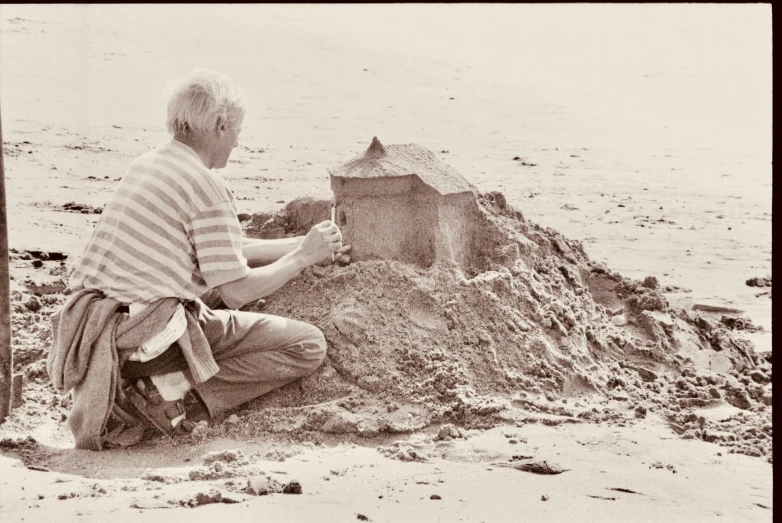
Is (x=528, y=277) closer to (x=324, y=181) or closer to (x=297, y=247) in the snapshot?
(x=297, y=247)

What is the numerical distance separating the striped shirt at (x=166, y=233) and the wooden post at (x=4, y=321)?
397 millimetres

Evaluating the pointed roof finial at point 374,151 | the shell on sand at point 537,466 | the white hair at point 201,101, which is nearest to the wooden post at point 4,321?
the white hair at point 201,101

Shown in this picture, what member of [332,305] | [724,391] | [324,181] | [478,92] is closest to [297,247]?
[332,305]

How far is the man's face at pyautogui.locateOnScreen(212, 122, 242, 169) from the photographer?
11.4ft

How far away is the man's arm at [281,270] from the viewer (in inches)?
137

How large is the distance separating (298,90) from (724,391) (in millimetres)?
5664

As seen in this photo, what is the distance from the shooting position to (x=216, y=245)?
3.41m

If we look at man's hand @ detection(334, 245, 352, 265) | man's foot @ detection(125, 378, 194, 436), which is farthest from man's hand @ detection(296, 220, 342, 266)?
man's foot @ detection(125, 378, 194, 436)

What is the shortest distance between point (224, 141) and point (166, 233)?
1.25 feet

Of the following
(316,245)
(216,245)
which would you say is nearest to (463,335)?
(316,245)

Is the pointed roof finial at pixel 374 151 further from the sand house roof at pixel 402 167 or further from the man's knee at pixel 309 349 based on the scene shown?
the man's knee at pixel 309 349

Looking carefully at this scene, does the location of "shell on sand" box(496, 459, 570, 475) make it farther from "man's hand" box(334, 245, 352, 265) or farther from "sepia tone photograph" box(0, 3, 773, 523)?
"man's hand" box(334, 245, 352, 265)

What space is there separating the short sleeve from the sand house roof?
0.86 m

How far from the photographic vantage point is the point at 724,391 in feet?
13.8
